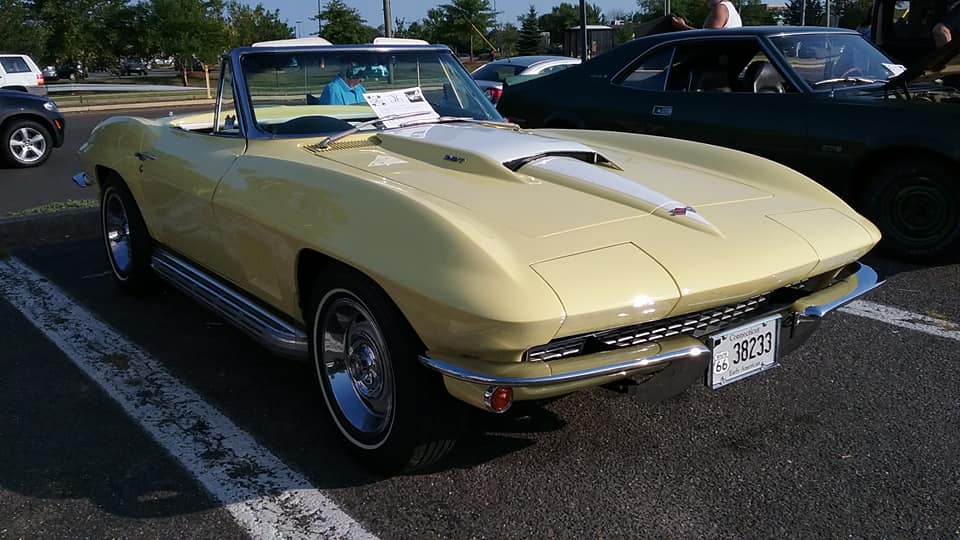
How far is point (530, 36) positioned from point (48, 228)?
59410 mm

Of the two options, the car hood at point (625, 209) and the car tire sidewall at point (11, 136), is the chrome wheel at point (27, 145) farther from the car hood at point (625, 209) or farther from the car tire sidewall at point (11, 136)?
the car hood at point (625, 209)

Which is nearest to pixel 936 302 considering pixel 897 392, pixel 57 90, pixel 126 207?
pixel 897 392

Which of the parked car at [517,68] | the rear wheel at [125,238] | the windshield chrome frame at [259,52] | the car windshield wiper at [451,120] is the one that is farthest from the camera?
the parked car at [517,68]

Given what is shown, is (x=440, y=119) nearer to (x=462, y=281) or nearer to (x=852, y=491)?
(x=462, y=281)

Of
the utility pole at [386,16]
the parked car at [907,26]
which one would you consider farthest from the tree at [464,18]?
the parked car at [907,26]

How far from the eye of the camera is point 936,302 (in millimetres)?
4336

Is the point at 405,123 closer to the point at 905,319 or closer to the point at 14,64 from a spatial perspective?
the point at 905,319

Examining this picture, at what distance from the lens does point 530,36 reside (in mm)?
62938

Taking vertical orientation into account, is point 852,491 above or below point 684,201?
below

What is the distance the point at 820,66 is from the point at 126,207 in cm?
464

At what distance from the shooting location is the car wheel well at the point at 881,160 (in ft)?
16.1

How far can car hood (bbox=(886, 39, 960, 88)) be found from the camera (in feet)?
16.9

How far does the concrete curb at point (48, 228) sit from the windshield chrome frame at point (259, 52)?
321 cm

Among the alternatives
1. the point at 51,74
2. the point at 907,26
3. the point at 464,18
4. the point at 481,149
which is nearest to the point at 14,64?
the point at 907,26
